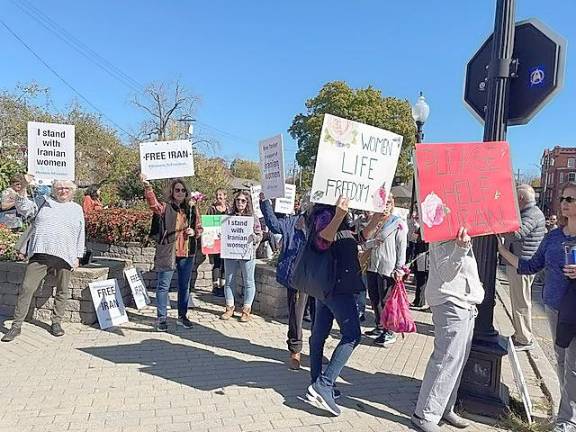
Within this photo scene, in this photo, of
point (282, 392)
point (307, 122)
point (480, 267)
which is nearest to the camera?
→ point (480, 267)

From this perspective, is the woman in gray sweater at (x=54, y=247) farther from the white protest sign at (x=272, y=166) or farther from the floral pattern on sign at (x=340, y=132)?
the floral pattern on sign at (x=340, y=132)

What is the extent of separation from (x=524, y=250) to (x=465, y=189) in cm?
259

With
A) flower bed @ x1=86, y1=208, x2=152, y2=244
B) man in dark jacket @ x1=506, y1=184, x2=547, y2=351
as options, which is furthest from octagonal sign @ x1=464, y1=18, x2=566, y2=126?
flower bed @ x1=86, y1=208, x2=152, y2=244

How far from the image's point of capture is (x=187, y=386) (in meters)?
4.15

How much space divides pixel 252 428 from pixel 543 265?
8.25ft

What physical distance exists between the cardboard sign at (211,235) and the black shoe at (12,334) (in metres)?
2.98

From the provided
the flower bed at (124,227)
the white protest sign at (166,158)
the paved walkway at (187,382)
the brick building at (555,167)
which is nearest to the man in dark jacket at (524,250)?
the paved walkway at (187,382)

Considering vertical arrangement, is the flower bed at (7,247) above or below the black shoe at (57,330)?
above

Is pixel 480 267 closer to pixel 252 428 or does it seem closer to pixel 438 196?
pixel 438 196

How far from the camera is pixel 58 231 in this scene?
209 inches

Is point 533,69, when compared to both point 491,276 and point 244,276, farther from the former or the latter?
point 244,276

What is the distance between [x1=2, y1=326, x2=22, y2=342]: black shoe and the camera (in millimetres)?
5090

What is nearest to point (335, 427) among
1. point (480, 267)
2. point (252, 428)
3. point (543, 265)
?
point (252, 428)

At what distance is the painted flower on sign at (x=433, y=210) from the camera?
3.26 metres
